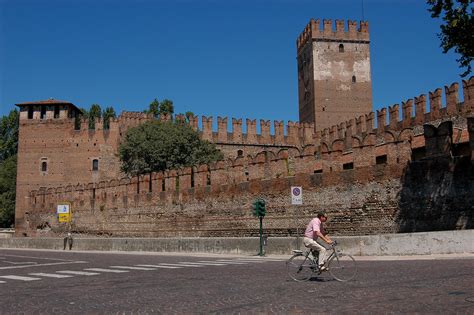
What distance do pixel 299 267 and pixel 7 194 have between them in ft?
160

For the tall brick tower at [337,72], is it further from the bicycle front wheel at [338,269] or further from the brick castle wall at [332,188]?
the bicycle front wheel at [338,269]

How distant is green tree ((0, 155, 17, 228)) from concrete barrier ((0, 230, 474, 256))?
3036 centimetres

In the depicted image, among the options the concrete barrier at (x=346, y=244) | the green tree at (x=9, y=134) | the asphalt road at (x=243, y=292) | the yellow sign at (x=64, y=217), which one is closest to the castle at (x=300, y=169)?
the yellow sign at (x=64, y=217)

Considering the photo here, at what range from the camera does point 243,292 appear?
8219 millimetres

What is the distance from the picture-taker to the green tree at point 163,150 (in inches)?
1608

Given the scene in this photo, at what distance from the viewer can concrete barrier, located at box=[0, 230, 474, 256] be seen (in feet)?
47.4

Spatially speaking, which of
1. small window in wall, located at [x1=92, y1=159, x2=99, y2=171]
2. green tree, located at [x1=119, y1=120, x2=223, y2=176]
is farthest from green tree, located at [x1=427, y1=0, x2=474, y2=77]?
small window in wall, located at [x1=92, y1=159, x2=99, y2=171]

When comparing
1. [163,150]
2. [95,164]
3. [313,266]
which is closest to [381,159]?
[313,266]

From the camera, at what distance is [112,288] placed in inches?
360

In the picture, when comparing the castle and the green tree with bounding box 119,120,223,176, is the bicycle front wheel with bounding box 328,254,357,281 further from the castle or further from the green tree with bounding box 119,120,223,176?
the green tree with bounding box 119,120,223,176

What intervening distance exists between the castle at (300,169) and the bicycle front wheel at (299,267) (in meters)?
9.75

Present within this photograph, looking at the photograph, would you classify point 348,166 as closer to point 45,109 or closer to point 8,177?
point 45,109

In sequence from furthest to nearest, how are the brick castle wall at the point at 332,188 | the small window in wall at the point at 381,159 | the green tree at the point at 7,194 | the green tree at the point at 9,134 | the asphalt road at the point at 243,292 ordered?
the green tree at the point at 9,134 < the green tree at the point at 7,194 < the small window in wall at the point at 381,159 < the brick castle wall at the point at 332,188 < the asphalt road at the point at 243,292

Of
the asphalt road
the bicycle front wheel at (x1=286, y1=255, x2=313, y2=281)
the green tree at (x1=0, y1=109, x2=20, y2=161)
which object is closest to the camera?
the asphalt road
